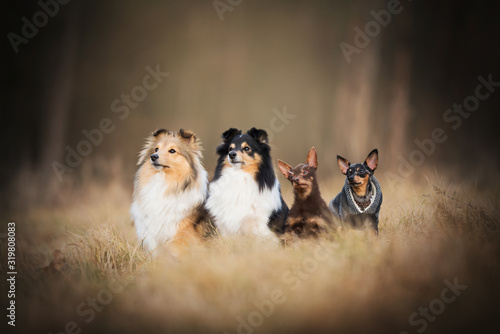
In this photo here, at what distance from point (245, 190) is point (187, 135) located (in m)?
0.98


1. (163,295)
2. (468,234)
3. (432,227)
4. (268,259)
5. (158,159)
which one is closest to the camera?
(163,295)

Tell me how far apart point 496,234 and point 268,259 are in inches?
90.6

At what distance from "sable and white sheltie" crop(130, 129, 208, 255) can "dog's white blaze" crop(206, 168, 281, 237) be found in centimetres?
24

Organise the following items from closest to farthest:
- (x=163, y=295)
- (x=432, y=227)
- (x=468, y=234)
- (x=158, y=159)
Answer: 1. (x=163, y=295)
2. (x=468, y=234)
3. (x=432, y=227)
4. (x=158, y=159)

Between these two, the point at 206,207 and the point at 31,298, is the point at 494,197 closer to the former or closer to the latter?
the point at 206,207

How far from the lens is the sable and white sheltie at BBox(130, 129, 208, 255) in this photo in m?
4.86

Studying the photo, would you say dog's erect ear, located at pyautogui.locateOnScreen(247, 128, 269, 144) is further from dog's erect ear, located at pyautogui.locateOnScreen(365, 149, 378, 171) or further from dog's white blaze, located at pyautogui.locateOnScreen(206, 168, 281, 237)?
dog's erect ear, located at pyautogui.locateOnScreen(365, 149, 378, 171)

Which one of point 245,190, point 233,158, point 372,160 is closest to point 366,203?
point 372,160

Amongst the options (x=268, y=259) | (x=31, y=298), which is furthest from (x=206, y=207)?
(x=31, y=298)

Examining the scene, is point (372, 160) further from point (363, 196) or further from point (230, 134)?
point (230, 134)

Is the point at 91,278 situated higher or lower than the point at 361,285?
lower

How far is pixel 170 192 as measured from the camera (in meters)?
5.00

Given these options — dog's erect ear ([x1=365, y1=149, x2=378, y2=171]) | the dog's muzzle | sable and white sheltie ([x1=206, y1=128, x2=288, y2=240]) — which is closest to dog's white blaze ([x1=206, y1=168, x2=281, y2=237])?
sable and white sheltie ([x1=206, y1=128, x2=288, y2=240])

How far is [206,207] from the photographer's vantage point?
505cm
